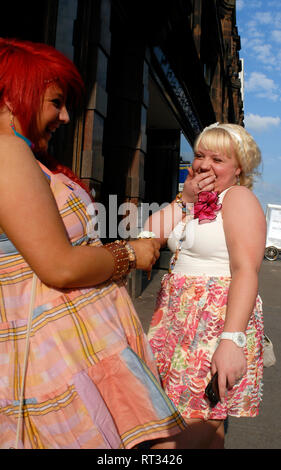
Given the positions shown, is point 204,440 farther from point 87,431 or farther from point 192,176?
point 192,176

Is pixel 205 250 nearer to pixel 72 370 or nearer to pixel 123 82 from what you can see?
pixel 72 370

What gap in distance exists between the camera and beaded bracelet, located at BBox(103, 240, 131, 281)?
139 centimetres

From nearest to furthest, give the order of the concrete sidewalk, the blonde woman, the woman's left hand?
the woman's left hand, the blonde woman, the concrete sidewalk

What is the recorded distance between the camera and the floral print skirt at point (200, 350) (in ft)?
6.24

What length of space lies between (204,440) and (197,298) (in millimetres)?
719

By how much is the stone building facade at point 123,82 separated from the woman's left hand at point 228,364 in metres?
3.68

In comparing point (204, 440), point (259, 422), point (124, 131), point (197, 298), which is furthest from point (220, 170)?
point (124, 131)

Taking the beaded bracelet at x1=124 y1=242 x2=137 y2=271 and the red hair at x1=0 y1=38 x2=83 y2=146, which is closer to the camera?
the red hair at x1=0 y1=38 x2=83 y2=146

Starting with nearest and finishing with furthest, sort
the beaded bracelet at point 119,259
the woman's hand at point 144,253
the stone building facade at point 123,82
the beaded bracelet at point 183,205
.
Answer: the beaded bracelet at point 119,259 → the woman's hand at point 144,253 → the beaded bracelet at point 183,205 → the stone building facade at point 123,82

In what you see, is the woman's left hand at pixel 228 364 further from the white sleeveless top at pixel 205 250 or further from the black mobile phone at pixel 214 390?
the white sleeveless top at pixel 205 250

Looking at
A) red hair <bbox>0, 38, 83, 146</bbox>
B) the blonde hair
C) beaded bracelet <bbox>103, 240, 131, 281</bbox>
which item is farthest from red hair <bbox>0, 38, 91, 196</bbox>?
the blonde hair

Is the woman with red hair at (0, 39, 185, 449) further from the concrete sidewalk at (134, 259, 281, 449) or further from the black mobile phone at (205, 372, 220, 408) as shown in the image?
the concrete sidewalk at (134, 259, 281, 449)

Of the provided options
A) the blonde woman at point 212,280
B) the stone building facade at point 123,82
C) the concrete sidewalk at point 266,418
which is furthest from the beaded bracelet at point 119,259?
the stone building facade at point 123,82

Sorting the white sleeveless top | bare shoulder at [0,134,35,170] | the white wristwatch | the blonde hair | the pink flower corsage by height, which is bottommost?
the white wristwatch
